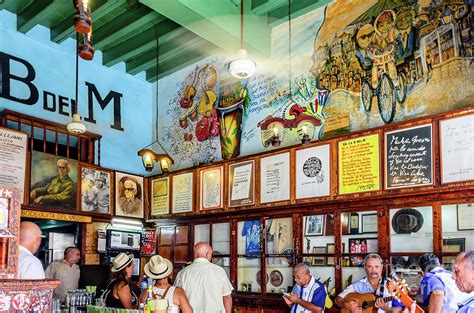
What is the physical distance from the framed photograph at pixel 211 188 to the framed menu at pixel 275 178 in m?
0.92

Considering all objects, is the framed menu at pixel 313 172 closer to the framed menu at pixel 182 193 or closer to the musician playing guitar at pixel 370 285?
the musician playing guitar at pixel 370 285

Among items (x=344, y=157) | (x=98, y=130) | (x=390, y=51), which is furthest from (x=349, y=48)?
(x=98, y=130)

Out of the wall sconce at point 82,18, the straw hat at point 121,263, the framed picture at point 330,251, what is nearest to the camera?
the wall sconce at point 82,18

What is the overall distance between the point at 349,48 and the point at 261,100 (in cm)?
187

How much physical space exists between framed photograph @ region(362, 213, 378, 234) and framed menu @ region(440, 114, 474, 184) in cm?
109

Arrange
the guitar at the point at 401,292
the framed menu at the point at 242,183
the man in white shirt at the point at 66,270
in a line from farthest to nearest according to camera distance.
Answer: the man in white shirt at the point at 66,270, the framed menu at the point at 242,183, the guitar at the point at 401,292

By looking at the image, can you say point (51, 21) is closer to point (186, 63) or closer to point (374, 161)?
point (186, 63)

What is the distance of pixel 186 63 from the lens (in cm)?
1020

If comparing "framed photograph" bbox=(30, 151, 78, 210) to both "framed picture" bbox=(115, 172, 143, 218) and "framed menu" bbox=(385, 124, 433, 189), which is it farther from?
"framed menu" bbox=(385, 124, 433, 189)

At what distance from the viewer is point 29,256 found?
402 cm

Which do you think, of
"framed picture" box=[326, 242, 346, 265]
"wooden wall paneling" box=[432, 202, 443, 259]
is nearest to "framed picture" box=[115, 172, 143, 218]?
"framed picture" box=[326, 242, 346, 265]

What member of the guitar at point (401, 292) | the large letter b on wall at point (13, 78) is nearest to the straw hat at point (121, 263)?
the guitar at point (401, 292)

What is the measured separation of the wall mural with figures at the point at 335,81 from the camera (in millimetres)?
6414

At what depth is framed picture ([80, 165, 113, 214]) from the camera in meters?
8.85
